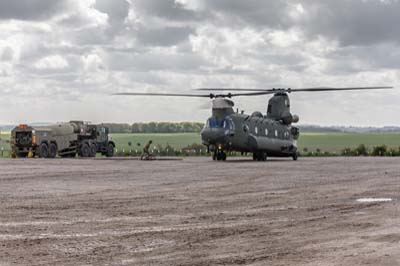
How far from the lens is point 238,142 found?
149 ft

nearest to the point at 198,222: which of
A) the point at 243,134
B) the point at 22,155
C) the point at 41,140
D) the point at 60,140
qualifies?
the point at 243,134

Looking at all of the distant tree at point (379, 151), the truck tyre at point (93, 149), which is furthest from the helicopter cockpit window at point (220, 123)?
the distant tree at point (379, 151)

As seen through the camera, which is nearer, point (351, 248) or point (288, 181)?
point (351, 248)

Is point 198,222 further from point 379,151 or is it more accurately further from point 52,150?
point 379,151

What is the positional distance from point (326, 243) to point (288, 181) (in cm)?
1488

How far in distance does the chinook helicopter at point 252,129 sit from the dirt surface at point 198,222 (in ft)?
58.3

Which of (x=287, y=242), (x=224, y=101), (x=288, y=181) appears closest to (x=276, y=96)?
(x=224, y=101)

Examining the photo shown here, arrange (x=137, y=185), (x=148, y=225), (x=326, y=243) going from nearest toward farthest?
(x=326, y=243) → (x=148, y=225) → (x=137, y=185)

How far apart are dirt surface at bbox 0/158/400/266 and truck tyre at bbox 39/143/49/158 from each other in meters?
28.9

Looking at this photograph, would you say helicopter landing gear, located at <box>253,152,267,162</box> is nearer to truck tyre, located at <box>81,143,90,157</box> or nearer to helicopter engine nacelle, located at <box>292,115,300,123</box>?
helicopter engine nacelle, located at <box>292,115,300,123</box>

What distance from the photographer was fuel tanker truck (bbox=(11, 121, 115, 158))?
55.9 metres

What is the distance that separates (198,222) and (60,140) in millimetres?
43190

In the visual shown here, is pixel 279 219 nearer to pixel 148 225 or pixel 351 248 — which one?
pixel 148 225

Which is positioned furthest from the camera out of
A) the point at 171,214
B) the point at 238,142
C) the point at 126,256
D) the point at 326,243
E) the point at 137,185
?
the point at 238,142
